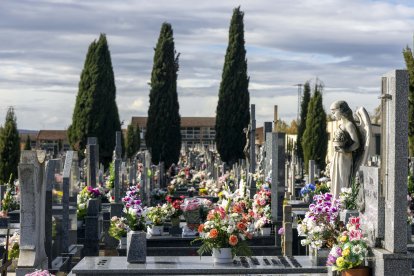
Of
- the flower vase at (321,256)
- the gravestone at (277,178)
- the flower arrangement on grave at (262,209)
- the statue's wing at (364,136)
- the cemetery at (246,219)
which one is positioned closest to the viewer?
the cemetery at (246,219)

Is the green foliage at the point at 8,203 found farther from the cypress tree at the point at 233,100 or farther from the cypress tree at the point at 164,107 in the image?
the cypress tree at the point at 164,107

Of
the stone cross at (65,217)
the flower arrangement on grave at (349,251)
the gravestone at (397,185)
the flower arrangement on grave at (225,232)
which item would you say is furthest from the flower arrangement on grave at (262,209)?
the gravestone at (397,185)

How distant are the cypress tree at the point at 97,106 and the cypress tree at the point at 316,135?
9.68 meters

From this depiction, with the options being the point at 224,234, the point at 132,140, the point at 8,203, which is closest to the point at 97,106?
the point at 8,203

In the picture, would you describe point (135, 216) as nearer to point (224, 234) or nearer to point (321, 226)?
point (224, 234)

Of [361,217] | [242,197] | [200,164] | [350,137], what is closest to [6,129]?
[200,164]

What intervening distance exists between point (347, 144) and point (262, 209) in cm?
234

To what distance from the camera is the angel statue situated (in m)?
15.0

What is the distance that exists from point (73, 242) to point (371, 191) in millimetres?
7232

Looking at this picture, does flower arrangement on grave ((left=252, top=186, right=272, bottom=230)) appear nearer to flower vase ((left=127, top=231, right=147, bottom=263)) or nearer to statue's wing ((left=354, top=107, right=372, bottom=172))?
statue's wing ((left=354, top=107, right=372, bottom=172))

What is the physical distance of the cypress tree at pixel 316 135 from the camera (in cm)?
4572

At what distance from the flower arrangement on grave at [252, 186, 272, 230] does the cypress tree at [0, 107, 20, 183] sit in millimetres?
25589

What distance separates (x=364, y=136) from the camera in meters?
15.1

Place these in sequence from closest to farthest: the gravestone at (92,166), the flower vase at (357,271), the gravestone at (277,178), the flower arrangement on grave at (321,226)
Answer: the flower vase at (357,271) → the flower arrangement on grave at (321,226) → the gravestone at (277,178) → the gravestone at (92,166)
